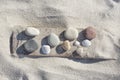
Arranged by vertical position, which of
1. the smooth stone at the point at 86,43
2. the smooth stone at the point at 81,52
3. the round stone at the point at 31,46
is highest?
the smooth stone at the point at 86,43

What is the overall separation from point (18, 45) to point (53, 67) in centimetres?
23

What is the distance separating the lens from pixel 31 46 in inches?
81.0

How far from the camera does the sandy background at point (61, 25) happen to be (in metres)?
2.04

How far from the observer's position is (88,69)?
207cm

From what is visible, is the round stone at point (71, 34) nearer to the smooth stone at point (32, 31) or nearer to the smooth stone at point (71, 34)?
the smooth stone at point (71, 34)

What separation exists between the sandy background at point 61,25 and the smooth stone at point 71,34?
1.8 inches

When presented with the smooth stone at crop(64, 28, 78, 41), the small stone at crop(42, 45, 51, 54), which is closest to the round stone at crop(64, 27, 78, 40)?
the smooth stone at crop(64, 28, 78, 41)

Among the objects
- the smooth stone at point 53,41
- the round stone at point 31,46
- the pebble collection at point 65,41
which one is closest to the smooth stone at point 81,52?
the pebble collection at point 65,41

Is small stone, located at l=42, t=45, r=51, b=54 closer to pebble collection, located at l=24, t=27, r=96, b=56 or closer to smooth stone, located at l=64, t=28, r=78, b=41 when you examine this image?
pebble collection, located at l=24, t=27, r=96, b=56

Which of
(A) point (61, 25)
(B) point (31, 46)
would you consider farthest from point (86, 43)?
Answer: (B) point (31, 46)

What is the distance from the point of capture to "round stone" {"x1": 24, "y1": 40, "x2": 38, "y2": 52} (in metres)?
2.05

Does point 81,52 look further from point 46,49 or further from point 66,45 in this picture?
point 46,49

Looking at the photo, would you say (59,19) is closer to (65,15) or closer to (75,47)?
(65,15)

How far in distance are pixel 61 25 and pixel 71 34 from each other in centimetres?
9
